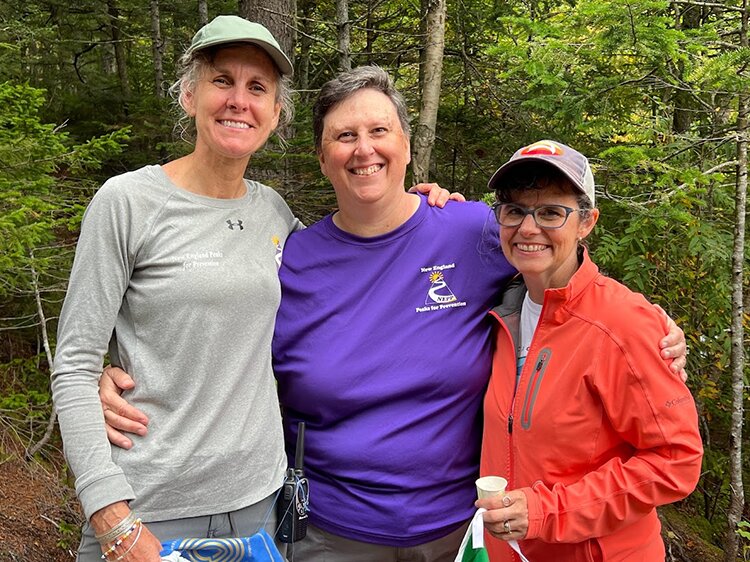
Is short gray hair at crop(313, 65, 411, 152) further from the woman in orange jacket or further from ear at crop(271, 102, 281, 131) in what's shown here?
the woman in orange jacket

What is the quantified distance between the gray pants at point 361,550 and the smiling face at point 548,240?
107 centimetres

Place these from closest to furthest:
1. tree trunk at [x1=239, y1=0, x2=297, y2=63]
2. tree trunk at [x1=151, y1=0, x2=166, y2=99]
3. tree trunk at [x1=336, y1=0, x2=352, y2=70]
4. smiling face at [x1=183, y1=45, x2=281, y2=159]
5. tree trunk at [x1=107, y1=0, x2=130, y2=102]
Result: smiling face at [x1=183, y1=45, x2=281, y2=159] < tree trunk at [x1=336, y1=0, x2=352, y2=70] < tree trunk at [x1=239, y1=0, x2=297, y2=63] < tree trunk at [x1=151, y1=0, x2=166, y2=99] < tree trunk at [x1=107, y1=0, x2=130, y2=102]

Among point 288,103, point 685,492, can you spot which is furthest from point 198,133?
point 685,492

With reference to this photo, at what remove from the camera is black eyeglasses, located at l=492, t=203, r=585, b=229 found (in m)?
2.12

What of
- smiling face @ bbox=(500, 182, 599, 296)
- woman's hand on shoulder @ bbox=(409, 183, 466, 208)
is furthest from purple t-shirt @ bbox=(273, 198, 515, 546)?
smiling face @ bbox=(500, 182, 599, 296)

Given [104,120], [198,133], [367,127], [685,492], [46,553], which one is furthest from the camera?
[104,120]

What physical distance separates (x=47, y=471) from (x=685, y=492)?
5296 mm

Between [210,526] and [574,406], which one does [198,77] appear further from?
[574,406]

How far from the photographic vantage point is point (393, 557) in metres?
2.41

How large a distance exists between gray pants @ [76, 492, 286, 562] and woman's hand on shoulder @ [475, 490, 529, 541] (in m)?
Result: 0.81

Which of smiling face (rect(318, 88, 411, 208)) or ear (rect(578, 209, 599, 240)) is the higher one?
smiling face (rect(318, 88, 411, 208))

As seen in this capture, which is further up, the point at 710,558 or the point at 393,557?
the point at 393,557

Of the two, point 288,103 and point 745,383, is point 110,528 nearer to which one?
point 288,103

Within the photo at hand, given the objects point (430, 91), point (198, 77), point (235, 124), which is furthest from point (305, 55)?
point (235, 124)
